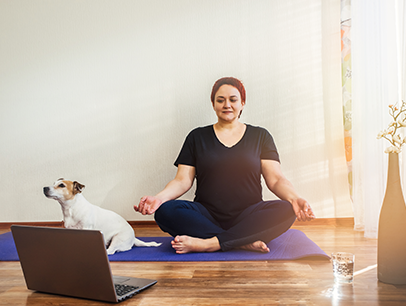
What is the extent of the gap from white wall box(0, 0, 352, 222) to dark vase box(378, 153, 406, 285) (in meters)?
1.49

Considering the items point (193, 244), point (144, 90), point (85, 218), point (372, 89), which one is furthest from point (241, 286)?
point (144, 90)

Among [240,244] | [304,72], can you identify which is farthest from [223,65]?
[240,244]

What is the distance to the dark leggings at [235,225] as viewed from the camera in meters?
1.89

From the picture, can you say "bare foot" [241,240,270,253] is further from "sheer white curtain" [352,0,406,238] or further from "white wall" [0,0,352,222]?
"white wall" [0,0,352,222]

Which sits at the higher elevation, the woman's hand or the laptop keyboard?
the woman's hand

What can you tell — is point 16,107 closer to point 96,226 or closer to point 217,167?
point 96,226

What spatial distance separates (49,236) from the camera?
1.14 metres

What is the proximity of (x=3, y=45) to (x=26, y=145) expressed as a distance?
866 millimetres

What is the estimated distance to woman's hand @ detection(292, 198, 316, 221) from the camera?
1.70m

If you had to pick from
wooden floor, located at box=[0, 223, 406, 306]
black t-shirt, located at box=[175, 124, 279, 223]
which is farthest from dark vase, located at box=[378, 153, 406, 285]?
black t-shirt, located at box=[175, 124, 279, 223]

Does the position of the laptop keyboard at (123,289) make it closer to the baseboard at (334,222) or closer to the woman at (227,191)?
the woman at (227,191)

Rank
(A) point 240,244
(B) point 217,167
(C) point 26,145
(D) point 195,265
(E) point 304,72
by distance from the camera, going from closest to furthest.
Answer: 1. (D) point 195,265
2. (A) point 240,244
3. (B) point 217,167
4. (E) point 304,72
5. (C) point 26,145

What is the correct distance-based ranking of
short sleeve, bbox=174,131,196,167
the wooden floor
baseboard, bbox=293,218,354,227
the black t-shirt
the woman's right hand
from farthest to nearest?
baseboard, bbox=293,218,354,227, short sleeve, bbox=174,131,196,167, the black t-shirt, the woman's right hand, the wooden floor

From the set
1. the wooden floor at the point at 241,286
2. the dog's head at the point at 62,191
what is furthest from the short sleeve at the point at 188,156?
the wooden floor at the point at 241,286
